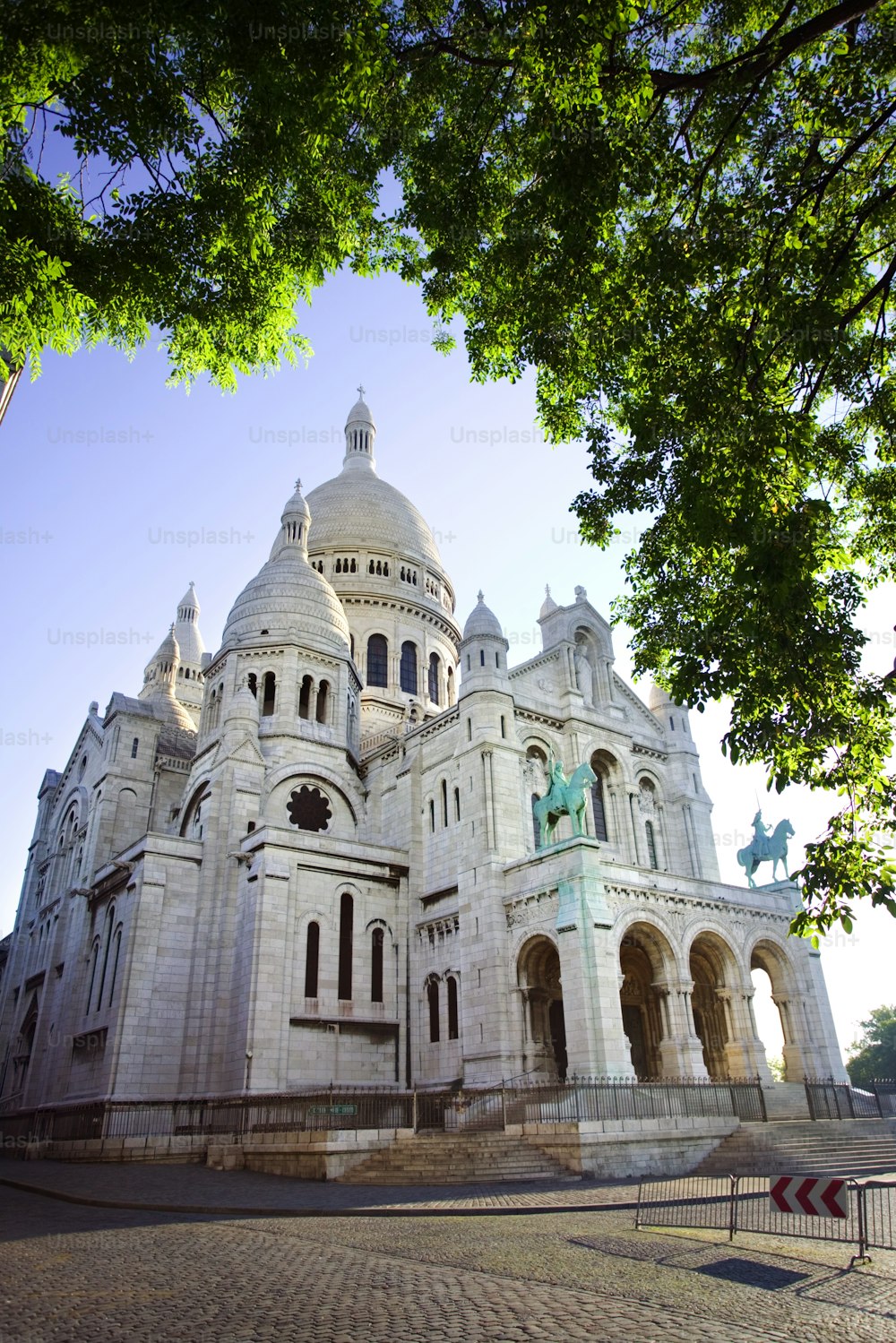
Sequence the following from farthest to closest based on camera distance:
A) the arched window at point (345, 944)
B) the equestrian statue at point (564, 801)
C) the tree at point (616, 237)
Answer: the arched window at point (345, 944) < the equestrian statue at point (564, 801) < the tree at point (616, 237)

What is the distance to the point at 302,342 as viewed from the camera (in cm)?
1409

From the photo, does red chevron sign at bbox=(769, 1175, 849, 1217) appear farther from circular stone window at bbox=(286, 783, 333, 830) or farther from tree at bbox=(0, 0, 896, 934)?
circular stone window at bbox=(286, 783, 333, 830)

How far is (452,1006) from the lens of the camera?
3067cm

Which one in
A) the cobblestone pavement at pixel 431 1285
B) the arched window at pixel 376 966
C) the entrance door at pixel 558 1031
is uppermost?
the arched window at pixel 376 966

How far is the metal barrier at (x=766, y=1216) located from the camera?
445 inches

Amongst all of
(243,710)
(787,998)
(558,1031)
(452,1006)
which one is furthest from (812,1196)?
(243,710)

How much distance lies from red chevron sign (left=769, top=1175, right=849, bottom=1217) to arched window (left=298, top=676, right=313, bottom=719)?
2907 cm

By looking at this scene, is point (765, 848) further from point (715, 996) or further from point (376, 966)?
point (376, 966)

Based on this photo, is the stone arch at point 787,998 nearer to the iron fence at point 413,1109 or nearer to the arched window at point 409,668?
the iron fence at point 413,1109

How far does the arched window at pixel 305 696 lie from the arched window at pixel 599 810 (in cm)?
1219

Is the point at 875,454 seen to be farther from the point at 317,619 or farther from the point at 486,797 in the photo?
the point at 317,619

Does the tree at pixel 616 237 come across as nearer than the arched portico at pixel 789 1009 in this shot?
Yes

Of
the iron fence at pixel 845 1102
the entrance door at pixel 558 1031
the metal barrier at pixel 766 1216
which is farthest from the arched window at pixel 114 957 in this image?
the iron fence at pixel 845 1102

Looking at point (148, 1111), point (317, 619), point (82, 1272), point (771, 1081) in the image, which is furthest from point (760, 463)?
point (317, 619)
